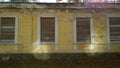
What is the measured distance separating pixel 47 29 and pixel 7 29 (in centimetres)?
291

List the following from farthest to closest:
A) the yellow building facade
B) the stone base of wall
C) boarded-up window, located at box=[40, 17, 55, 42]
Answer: boarded-up window, located at box=[40, 17, 55, 42] < the yellow building facade < the stone base of wall

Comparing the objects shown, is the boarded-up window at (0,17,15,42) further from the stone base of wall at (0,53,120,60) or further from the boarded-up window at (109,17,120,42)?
the boarded-up window at (109,17,120,42)

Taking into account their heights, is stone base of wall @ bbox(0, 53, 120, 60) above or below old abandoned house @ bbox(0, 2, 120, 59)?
below

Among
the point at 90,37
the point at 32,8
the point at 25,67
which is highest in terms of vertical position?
the point at 32,8

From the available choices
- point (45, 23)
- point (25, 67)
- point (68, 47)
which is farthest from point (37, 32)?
point (25, 67)

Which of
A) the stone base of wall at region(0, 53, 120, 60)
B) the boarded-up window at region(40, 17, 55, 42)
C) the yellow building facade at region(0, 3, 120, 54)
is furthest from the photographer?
the boarded-up window at region(40, 17, 55, 42)

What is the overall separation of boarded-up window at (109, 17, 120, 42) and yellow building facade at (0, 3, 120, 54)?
0.99 feet

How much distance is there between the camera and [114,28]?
909 inches

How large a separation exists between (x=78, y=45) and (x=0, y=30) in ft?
18.9

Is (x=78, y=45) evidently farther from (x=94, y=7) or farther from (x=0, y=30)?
(x=0, y=30)

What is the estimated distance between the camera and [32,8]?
22.8 m

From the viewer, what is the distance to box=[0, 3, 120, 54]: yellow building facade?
892 inches

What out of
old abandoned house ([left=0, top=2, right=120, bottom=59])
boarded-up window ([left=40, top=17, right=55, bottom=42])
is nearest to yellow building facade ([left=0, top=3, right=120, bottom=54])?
old abandoned house ([left=0, top=2, right=120, bottom=59])

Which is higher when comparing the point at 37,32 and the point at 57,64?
the point at 37,32
